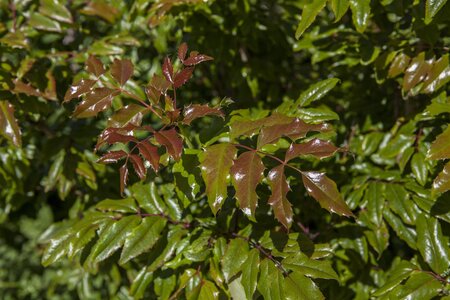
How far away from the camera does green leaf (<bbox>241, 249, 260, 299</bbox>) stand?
1.41 m

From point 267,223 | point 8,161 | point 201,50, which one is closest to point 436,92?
point 267,223

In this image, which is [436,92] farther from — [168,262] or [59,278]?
[59,278]

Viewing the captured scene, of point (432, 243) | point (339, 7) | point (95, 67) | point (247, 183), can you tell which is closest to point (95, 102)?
point (95, 67)

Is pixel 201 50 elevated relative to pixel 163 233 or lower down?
elevated

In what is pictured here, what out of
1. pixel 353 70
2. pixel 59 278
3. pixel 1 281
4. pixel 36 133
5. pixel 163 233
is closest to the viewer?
pixel 163 233

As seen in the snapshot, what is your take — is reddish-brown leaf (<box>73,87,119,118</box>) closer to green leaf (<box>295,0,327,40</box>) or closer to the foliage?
the foliage

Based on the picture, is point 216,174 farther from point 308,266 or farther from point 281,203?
point 308,266

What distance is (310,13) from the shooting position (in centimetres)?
151

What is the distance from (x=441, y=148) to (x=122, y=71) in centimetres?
89

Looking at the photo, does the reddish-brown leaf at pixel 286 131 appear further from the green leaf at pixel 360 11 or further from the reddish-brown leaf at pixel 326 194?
the green leaf at pixel 360 11

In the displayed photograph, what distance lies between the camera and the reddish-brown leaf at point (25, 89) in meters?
1.88

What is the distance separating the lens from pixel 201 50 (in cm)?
217

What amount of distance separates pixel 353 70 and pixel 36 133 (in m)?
1.33

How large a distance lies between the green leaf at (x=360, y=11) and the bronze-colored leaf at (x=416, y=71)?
0.28 meters
